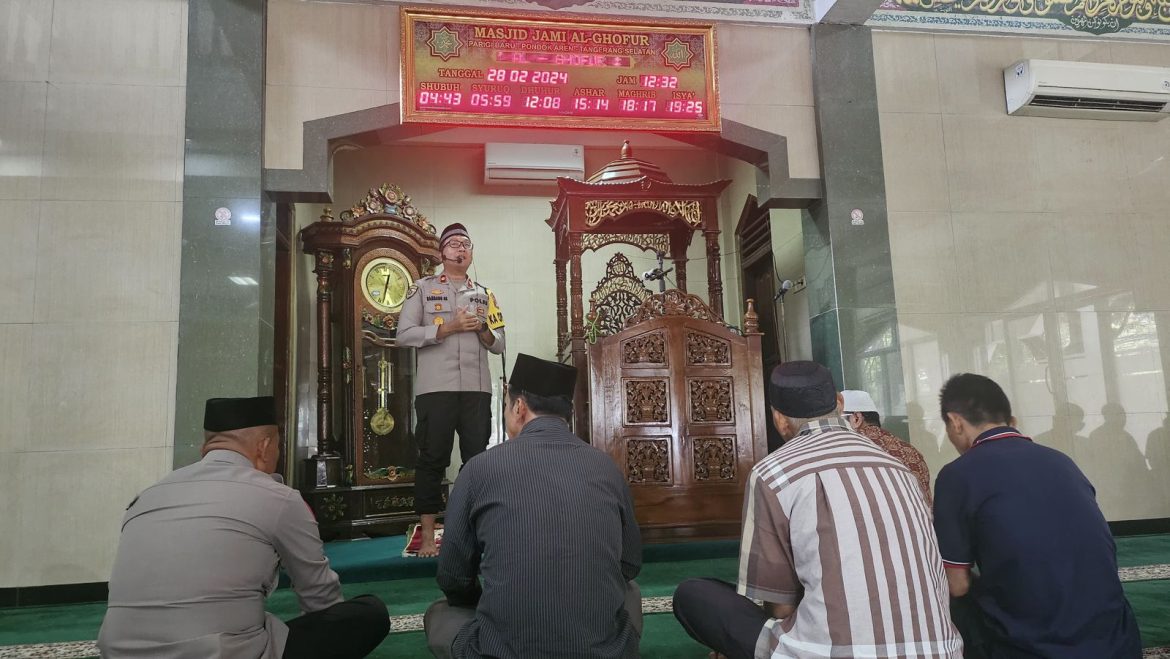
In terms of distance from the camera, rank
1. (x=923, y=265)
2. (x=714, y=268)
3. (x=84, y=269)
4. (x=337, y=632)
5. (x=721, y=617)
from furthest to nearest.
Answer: (x=714, y=268)
(x=923, y=265)
(x=84, y=269)
(x=337, y=632)
(x=721, y=617)

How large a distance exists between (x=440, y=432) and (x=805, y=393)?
220cm

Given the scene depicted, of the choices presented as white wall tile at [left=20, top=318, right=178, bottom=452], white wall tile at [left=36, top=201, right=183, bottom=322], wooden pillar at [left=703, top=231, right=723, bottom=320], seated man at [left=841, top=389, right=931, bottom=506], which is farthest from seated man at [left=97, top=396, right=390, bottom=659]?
wooden pillar at [left=703, top=231, right=723, bottom=320]

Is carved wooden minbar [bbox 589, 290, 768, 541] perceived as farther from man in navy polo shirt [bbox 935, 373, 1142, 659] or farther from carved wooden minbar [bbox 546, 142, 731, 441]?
man in navy polo shirt [bbox 935, 373, 1142, 659]

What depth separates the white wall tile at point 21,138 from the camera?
374 cm

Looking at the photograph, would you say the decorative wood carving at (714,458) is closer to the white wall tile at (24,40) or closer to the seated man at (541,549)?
the seated man at (541,549)

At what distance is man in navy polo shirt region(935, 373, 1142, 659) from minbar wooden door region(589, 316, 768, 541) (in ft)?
7.52

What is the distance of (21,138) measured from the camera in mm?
3773

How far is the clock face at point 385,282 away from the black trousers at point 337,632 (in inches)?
140

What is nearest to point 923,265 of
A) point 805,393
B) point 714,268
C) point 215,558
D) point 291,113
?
point 714,268

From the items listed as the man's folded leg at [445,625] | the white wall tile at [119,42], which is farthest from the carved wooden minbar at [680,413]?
the white wall tile at [119,42]

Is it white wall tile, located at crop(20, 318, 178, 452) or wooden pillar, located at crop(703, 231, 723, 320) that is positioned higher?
wooden pillar, located at crop(703, 231, 723, 320)

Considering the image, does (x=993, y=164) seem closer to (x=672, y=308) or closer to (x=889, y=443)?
(x=672, y=308)

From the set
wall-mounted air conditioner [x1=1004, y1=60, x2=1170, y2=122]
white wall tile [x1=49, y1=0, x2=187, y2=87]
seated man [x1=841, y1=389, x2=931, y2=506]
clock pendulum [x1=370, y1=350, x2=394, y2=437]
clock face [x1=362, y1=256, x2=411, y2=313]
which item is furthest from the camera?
clock face [x1=362, y1=256, x2=411, y2=313]

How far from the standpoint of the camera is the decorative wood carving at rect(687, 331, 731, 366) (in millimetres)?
4273
